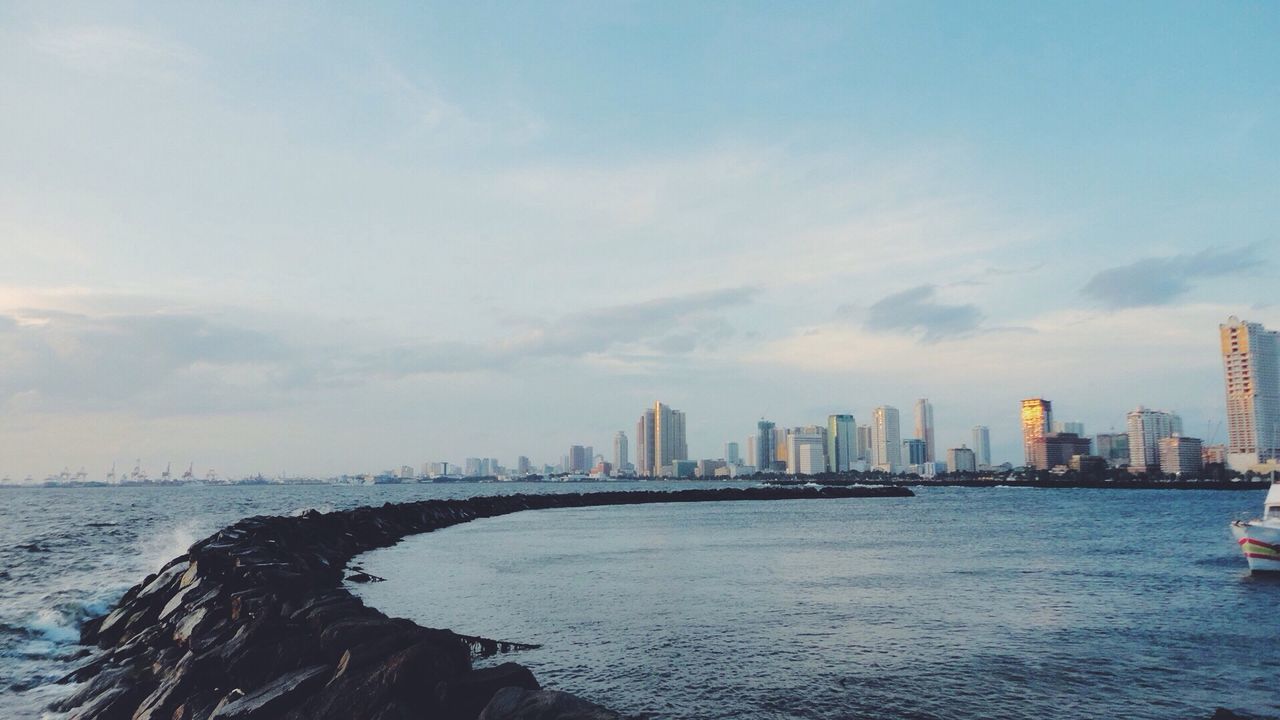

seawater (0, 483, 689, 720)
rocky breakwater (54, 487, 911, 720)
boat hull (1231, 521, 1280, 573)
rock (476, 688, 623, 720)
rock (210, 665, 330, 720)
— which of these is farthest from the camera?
boat hull (1231, 521, 1280, 573)

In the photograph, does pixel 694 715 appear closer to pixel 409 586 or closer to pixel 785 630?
pixel 785 630

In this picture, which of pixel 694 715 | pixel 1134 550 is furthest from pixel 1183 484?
pixel 694 715

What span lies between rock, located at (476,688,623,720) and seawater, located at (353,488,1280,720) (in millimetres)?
2900

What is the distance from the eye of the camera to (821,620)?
19.3 meters

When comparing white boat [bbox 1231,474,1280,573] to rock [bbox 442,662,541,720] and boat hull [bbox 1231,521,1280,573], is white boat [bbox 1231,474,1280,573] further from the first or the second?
rock [bbox 442,662,541,720]

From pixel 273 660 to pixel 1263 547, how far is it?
33.8m

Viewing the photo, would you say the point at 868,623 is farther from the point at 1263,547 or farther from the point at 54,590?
the point at 54,590

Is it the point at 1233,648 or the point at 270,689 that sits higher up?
the point at 270,689

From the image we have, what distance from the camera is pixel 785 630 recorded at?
18109 millimetres

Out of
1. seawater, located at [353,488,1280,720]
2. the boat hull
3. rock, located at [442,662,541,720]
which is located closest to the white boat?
the boat hull

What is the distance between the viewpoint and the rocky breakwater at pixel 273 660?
416 inches

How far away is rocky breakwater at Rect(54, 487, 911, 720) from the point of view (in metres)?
10.6

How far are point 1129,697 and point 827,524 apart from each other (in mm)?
48311

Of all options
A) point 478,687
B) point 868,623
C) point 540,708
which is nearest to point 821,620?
point 868,623
